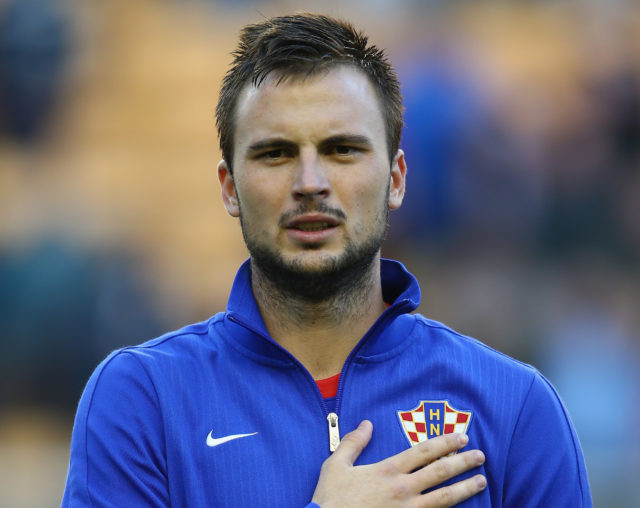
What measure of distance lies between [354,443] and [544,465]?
42 cm

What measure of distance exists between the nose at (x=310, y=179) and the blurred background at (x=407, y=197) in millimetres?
5533

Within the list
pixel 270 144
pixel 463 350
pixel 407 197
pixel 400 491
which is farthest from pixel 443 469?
pixel 407 197

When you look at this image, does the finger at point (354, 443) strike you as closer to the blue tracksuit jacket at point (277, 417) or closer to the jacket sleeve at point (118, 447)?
the blue tracksuit jacket at point (277, 417)

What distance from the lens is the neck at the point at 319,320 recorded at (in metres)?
2.49

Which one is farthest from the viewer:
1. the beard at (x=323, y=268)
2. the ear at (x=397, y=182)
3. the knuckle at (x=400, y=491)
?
the ear at (x=397, y=182)

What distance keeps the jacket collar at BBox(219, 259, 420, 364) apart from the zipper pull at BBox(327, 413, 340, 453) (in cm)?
16

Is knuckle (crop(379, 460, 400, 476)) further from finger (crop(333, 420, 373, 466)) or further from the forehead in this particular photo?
the forehead

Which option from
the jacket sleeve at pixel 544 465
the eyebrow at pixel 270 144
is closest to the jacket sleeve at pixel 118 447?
the eyebrow at pixel 270 144

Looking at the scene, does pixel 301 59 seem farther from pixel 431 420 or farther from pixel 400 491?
pixel 400 491

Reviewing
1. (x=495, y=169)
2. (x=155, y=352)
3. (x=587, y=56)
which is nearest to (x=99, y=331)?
(x=495, y=169)

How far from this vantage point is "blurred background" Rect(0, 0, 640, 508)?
804 cm

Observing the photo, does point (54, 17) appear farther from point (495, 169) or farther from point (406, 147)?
point (495, 169)

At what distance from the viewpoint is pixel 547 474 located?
2260 mm

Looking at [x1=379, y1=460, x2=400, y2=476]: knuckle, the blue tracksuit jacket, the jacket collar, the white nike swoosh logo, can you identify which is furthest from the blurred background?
[x1=379, y1=460, x2=400, y2=476]: knuckle
